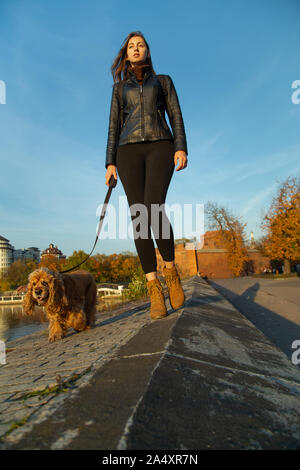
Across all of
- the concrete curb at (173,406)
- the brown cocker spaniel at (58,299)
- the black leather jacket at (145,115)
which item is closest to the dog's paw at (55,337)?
the brown cocker spaniel at (58,299)

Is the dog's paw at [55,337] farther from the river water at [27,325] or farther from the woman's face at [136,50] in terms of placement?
the woman's face at [136,50]

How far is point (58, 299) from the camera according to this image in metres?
3.48

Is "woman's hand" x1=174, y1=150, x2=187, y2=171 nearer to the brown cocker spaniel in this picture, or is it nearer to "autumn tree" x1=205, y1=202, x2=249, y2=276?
the brown cocker spaniel

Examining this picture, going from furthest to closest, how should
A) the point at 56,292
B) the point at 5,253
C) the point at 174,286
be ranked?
the point at 5,253, the point at 56,292, the point at 174,286

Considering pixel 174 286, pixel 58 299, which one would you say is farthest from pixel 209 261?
pixel 174 286

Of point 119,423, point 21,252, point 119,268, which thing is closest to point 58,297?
point 119,423

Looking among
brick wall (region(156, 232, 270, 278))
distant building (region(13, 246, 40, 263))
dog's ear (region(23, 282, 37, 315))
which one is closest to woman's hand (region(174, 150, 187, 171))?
dog's ear (region(23, 282, 37, 315))

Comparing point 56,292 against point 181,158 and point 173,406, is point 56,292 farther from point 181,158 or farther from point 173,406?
point 173,406

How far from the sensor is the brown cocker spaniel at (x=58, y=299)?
3404 mm

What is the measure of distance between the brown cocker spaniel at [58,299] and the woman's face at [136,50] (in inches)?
101

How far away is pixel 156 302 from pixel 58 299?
1.50 metres

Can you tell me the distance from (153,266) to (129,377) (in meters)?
1.67

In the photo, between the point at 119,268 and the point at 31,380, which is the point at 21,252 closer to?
the point at 119,268
